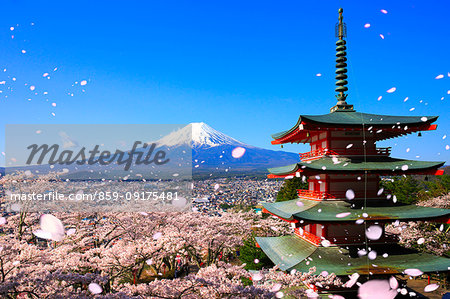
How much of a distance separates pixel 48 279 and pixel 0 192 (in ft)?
69.0

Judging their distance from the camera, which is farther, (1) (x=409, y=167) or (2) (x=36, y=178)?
(2) (x=36, y=178)

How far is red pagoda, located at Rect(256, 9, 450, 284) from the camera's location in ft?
29.0

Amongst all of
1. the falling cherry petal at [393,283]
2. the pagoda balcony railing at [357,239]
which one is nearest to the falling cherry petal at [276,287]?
the pagoda balcony railing at [357,239]

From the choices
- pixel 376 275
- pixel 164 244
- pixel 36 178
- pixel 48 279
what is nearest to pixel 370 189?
pixel 376 275

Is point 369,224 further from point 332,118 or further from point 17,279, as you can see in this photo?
point 17,279

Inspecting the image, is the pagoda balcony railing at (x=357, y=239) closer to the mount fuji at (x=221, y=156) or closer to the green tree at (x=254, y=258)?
the green tree at (x=254, y=258)

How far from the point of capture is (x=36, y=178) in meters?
21.1

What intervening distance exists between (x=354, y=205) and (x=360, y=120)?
121 inches

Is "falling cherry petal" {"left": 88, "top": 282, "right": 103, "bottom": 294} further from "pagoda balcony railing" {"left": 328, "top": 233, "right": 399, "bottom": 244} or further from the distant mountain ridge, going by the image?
the distant mountain ridge

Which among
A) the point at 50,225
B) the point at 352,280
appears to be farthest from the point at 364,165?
Result: the point at 50,225

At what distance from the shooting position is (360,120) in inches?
400

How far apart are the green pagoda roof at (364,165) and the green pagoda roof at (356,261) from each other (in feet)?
8.84

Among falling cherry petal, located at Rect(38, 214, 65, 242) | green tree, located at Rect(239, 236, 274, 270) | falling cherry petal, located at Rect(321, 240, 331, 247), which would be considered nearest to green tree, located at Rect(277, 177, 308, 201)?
green tree, located at Rect(239, 236, 274, 270)

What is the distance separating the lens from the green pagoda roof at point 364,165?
30.6 feet
